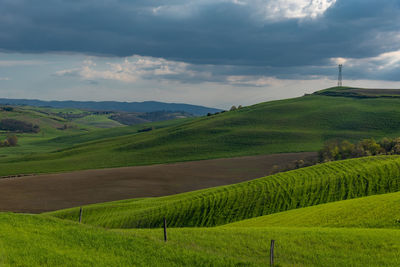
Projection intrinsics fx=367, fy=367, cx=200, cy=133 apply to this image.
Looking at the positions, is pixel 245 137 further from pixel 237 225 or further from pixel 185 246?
pixel 185 246

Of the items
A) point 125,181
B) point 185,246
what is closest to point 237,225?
point 185,246

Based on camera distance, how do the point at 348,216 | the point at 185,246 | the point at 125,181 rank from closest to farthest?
1. the point at 185,246
2. the point at 348,216
3. the point at 125,181

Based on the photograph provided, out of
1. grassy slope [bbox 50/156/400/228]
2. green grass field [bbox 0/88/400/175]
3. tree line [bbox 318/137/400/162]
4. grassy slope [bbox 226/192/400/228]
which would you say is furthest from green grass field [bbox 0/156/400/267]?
green grass field [bbox 0/88/400/175]

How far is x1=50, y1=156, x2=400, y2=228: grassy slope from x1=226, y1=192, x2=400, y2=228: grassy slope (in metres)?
7.09

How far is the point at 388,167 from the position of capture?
183 feet

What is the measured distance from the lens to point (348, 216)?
3425 centimetres

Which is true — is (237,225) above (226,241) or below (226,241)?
below

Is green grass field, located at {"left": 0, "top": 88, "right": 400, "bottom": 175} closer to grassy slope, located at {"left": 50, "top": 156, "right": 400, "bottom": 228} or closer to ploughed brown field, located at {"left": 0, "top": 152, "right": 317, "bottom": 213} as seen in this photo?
ploughed brown field, located at {"left": 0, "top": 152, "right": 317, "bottom": 213}

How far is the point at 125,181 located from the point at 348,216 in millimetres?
64248

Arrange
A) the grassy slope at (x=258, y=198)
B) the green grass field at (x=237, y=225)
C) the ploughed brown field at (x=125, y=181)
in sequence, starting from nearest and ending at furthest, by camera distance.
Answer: the green grass field at (x=237, y=225), the grassy slope at (x=258, y=198), the ploughed brown field at (x=125, y=181)

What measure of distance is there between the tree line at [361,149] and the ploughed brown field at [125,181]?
623cm

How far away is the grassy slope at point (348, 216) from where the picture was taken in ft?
104

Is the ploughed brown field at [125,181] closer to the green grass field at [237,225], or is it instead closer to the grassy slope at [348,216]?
the green grass field at [237,225]

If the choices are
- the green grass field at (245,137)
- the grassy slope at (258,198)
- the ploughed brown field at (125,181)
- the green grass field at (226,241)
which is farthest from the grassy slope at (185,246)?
the green grass field at (245,137)
